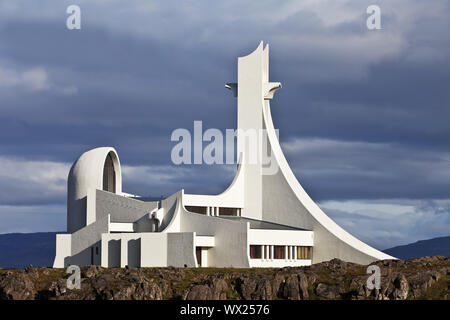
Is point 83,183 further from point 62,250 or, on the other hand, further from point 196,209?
point 196,209

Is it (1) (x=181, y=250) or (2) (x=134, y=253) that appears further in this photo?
(2) (x=134, y=253)

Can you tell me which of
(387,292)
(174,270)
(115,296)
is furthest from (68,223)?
(387,292)

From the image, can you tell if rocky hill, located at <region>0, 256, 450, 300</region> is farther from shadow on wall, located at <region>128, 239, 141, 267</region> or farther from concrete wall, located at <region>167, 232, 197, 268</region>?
shadow on wall, located at <region>128, 239, 141, 267</region>

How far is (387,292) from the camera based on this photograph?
46.4 metres

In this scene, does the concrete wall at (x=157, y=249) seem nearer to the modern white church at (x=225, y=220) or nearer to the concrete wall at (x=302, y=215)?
the modern white church at (x=225, y=220)

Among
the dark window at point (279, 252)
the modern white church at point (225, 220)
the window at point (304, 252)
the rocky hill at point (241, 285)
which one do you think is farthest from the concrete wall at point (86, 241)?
the window at point (304, 252)

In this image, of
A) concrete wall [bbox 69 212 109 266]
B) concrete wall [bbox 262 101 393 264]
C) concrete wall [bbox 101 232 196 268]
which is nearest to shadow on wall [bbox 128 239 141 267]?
concrete wall [bbox 101 232 196 268]

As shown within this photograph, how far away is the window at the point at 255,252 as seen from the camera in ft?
196

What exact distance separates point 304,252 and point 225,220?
6.24 metres

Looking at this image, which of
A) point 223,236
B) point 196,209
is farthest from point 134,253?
point 196,209

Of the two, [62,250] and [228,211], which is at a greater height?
[228,211]

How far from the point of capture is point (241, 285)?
48.1 meters
